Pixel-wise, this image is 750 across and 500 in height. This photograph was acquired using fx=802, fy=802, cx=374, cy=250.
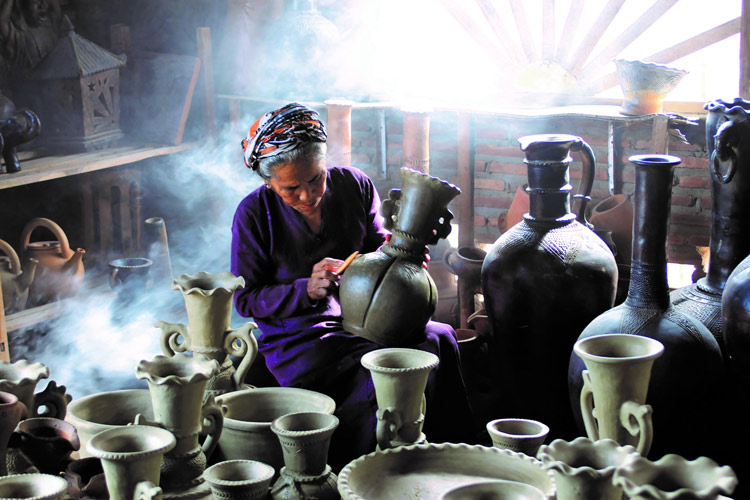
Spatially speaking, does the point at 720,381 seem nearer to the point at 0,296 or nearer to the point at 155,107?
the point at 0,296

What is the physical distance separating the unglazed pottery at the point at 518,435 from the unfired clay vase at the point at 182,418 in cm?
75

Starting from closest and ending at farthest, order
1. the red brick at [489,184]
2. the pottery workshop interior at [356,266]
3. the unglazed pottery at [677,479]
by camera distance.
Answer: the unglazed pottery at [677,479]
the pottery workshop interior at [356,266]
the red brick at [489,184]

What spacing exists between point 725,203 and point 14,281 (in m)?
3.55

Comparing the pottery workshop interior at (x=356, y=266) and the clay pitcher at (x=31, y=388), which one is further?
the clay pitcher at (x=31, y=388)

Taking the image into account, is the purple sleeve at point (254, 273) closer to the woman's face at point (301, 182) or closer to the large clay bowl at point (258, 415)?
the woman's face at point (301, 182)

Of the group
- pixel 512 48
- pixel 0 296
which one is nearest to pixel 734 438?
pixel 0 296

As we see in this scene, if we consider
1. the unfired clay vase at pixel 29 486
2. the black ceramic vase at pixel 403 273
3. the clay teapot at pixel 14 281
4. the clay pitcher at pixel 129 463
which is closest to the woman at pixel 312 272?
the black ceramic vase at pixel 403 273

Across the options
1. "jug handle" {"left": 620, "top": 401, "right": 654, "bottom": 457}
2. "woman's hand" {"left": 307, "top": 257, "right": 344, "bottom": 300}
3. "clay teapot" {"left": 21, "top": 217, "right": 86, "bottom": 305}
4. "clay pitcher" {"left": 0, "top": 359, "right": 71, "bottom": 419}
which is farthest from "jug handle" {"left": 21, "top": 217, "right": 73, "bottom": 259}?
"jug handle" {"left": 620, "top": 401, "right": 654, "bottom": 457}

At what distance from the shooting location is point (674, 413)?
265 centimetres

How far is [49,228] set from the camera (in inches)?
178

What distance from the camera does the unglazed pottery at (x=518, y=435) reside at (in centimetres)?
208

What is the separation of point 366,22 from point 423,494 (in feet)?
18.8

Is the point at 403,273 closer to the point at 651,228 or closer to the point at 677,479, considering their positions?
the point at 651,228

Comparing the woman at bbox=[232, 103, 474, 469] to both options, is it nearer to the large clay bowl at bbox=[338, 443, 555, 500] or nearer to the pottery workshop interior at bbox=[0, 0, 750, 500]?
the pottery workshop interior at bbox=[0, 0, 750, 500]
